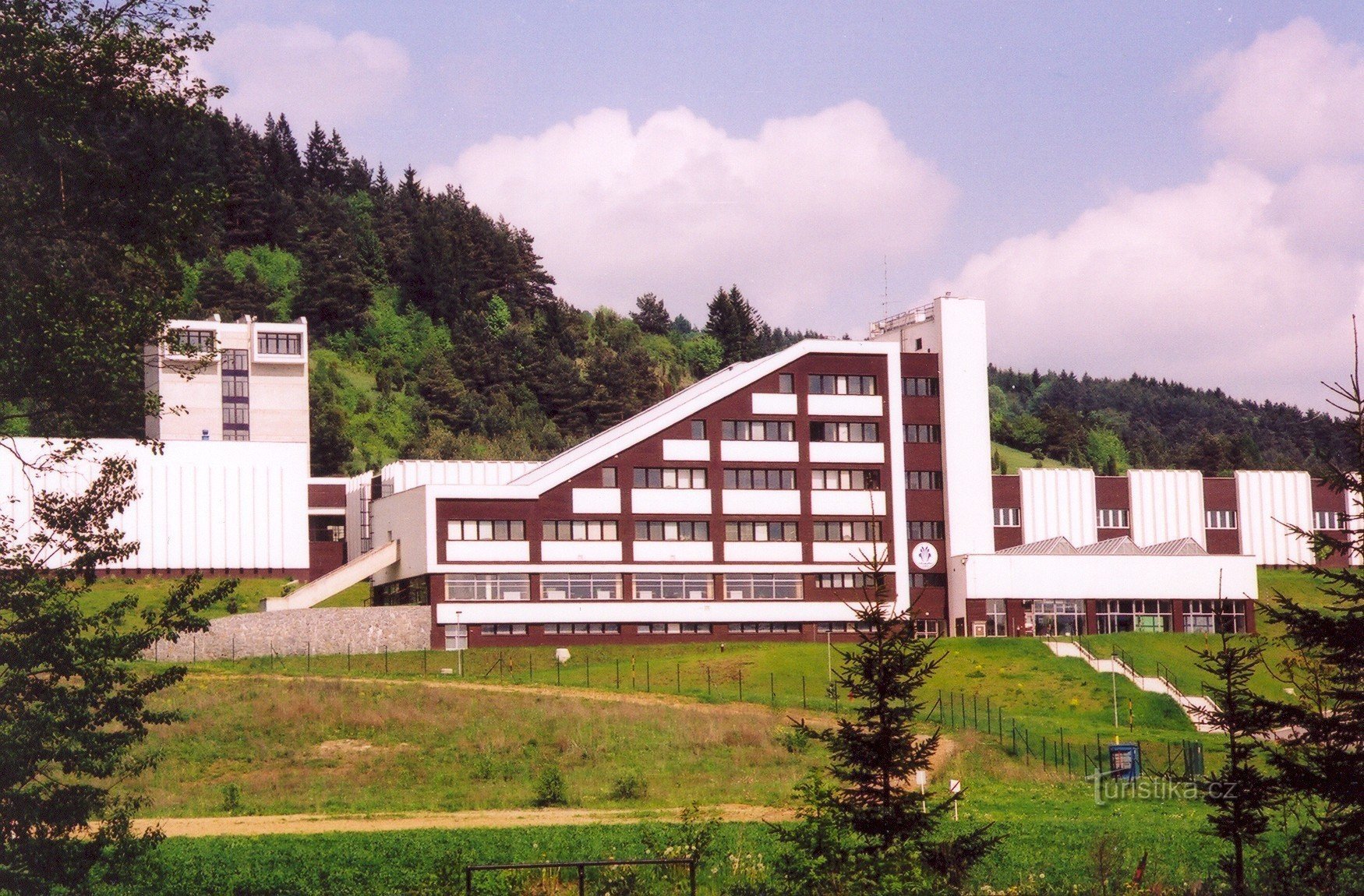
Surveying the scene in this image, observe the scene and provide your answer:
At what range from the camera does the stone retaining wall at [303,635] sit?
83.7m

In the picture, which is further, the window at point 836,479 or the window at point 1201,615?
the window at point 1201,615

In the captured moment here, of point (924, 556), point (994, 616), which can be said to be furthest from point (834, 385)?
point (994, 616)

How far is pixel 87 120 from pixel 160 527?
89727mm

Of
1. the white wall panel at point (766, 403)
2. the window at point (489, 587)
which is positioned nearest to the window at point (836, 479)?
the white wall panel at point (766, 403)

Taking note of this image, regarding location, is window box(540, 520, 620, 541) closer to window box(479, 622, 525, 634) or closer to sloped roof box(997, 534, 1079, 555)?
window box(479, 622, 525, 634)

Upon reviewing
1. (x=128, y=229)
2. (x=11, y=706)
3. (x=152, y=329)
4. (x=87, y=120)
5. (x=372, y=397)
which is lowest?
(x=11, y=706)

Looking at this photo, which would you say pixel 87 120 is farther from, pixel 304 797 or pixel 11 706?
pixel 304 797

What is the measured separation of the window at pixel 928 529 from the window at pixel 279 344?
232ft

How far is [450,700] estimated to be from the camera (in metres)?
67.4

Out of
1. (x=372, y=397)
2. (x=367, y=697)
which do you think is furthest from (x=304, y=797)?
(x=372, y=397)

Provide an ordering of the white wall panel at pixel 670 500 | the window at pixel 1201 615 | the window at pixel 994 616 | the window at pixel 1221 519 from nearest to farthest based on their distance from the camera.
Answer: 1. the white wall panel at pixel 670 500
2. the window at pixel 994 616
3. the window at pixel 1201 615
4. the window at pixel 1221 519

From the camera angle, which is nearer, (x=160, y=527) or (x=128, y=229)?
(x=128, y=229)

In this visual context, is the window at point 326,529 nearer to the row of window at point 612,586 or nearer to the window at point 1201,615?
the row of window at point 612,586

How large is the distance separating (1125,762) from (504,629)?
149ft
